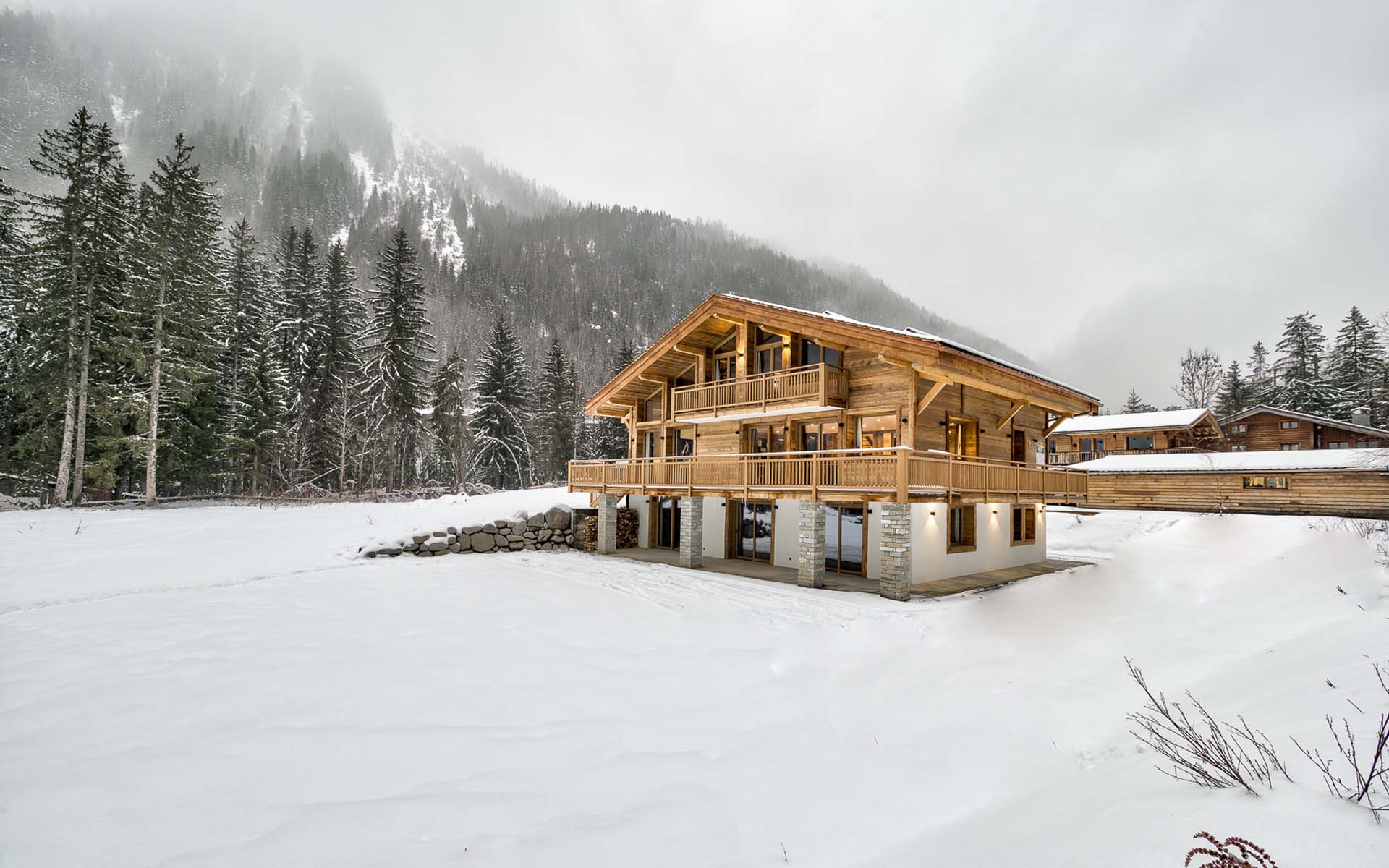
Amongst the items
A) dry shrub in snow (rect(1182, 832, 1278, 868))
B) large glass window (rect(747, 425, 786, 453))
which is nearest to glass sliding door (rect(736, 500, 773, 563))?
large glass window (rect(747, 425, 786, 453))

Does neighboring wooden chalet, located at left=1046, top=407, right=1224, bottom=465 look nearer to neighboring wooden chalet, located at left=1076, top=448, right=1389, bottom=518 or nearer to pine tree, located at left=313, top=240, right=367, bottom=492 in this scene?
neighboring wooden chalet, located at left=1076, top=448, right=1389, bottom=518

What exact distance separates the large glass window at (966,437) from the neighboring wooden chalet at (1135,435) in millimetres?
21725

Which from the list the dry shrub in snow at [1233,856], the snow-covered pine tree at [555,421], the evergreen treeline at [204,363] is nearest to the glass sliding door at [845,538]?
the dry shrub in snow at [1233,856]

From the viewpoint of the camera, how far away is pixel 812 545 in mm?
14406

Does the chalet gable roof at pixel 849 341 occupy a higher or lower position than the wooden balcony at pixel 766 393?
higher

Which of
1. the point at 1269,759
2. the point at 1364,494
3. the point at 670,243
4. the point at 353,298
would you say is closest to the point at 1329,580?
the point at 1269,759

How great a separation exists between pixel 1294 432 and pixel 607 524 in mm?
46230

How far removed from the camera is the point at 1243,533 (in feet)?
69.1

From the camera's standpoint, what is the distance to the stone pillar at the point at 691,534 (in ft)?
56.9

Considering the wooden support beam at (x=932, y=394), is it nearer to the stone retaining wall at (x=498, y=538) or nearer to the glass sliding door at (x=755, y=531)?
the glass sliding door at (x=755, y=531)

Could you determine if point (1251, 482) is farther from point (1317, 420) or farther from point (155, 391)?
point (155, 391)

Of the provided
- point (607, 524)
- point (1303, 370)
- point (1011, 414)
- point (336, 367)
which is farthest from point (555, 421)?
point (1303, 370)

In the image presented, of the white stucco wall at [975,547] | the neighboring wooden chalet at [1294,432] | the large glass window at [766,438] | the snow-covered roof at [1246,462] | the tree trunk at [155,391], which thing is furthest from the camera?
the neighboring wooden chalet at [1294,432]

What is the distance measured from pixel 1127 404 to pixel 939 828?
3107 inches
